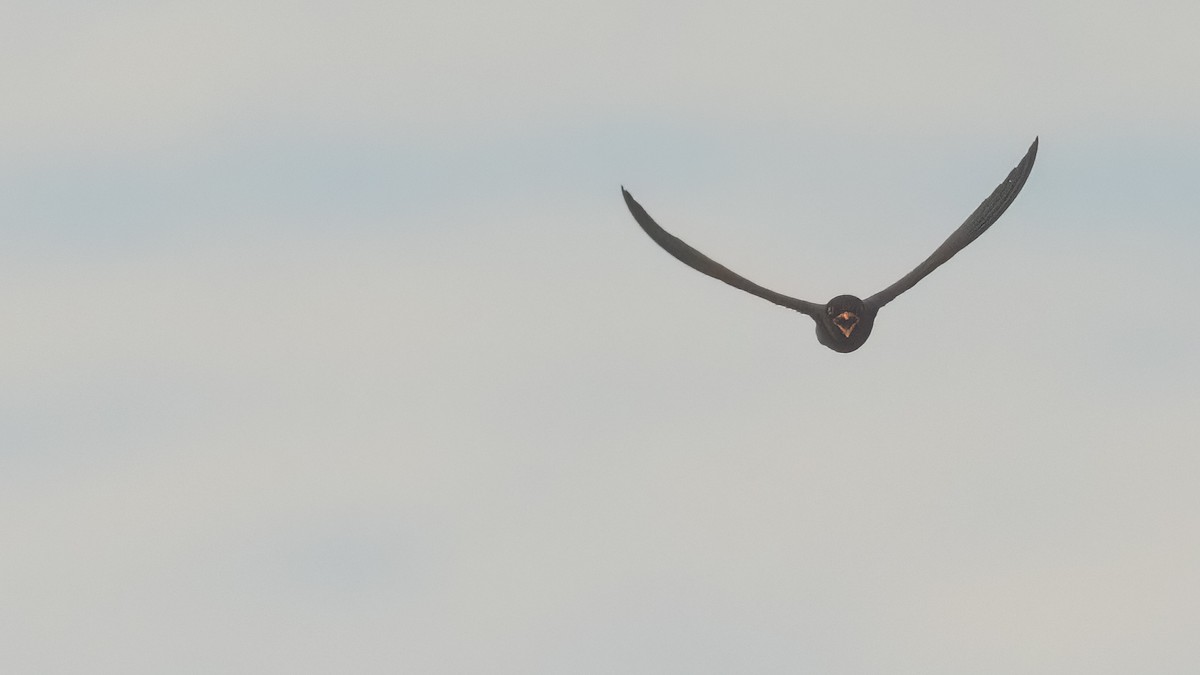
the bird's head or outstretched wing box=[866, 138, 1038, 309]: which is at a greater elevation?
outstretched wing box=[866, 138, 1038, 309]

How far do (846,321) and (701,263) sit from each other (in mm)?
3267

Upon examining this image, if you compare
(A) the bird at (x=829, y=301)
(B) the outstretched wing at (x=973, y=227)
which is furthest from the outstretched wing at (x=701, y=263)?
(B) the outstretched wing at (x=973, y=227)

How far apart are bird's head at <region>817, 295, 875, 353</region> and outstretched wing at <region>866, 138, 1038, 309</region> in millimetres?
438

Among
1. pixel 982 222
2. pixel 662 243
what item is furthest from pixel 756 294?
pixel 982 222

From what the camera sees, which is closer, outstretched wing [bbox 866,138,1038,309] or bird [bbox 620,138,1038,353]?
bird [bbox 620,138,1038,353]

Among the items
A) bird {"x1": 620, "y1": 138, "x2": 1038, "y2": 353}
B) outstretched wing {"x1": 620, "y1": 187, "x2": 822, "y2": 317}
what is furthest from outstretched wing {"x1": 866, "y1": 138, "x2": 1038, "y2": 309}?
outstretched wing {"x1": 620, "y1": 187, "x2": 822, "y2": 317}

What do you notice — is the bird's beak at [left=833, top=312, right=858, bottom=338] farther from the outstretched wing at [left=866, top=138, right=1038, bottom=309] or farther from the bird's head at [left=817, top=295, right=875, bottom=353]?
the outstretched wing at [left=866, top=138, right=1038, bottom=309]

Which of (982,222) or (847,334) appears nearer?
(847,334)

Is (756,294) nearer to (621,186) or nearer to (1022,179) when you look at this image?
(621,186)

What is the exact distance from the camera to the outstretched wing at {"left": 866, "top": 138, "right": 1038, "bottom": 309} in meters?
43.5

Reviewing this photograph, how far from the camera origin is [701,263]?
42.3 meters

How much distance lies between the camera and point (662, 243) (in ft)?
140

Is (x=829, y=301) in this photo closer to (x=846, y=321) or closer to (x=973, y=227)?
(x=846, y=321)

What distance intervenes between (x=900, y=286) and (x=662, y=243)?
5.28m
